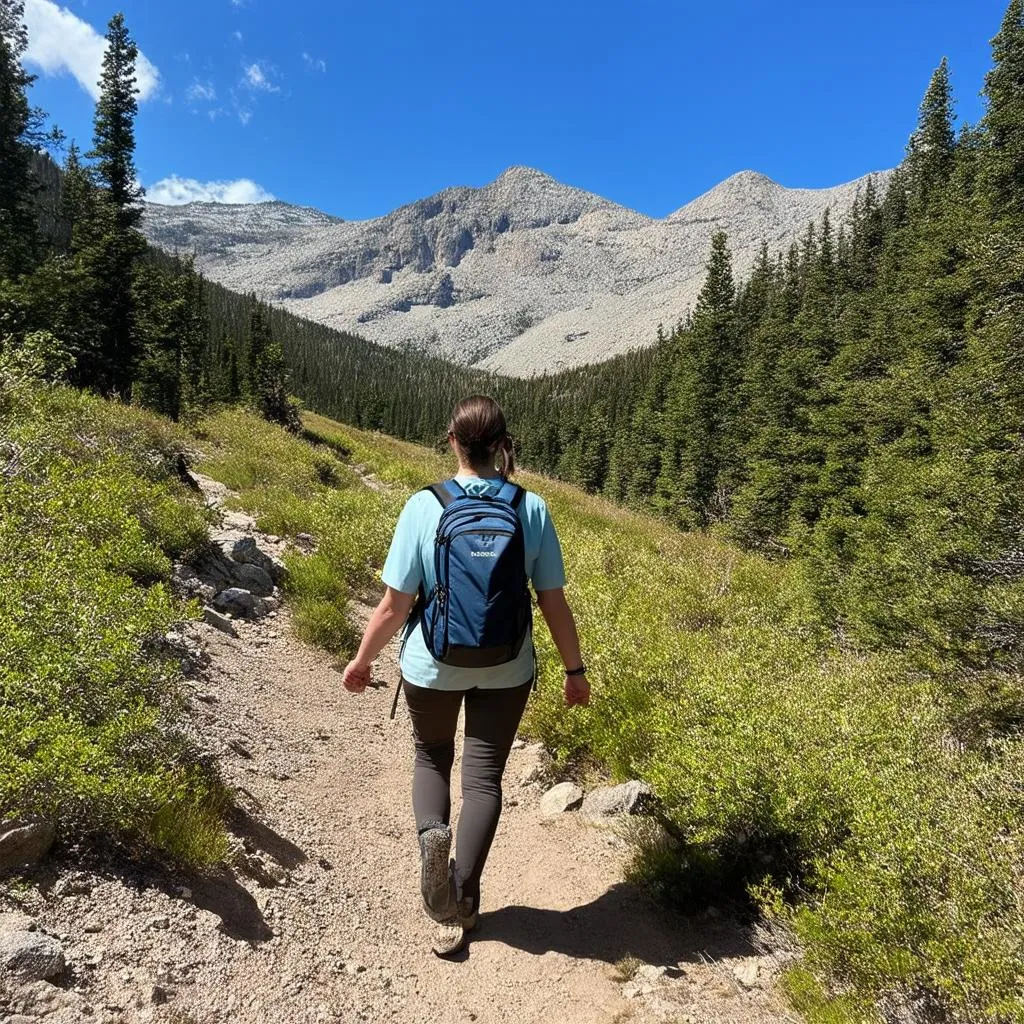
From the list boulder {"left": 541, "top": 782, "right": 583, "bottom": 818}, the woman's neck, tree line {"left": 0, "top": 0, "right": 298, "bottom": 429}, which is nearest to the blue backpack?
the woman's neck

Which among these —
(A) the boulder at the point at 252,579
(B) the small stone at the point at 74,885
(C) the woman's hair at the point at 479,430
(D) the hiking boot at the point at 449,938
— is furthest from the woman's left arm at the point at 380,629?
(A) the boulder at the point at 252,579

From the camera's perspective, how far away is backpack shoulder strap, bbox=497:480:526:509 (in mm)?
2857

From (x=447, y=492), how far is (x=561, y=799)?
10.2 ft

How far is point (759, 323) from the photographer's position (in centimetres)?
4847

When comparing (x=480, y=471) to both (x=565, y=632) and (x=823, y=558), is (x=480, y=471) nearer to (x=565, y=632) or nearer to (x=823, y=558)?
(x=565, y=632)

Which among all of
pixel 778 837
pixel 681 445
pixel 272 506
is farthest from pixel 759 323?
pixel 778 837

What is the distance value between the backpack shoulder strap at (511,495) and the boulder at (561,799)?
298cm

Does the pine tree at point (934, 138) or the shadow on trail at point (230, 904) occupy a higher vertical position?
the pine tree at point (934, 138)

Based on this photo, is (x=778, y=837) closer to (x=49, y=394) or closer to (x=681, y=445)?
(x=49, y=394)

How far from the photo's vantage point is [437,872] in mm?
3000

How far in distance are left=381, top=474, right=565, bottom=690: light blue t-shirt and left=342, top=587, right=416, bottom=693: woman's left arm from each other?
6cm

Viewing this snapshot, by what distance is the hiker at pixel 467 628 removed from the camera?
8.86 ft

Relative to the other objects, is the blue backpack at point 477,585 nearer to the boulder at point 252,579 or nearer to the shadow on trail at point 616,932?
the shadow on trail at point 616,932

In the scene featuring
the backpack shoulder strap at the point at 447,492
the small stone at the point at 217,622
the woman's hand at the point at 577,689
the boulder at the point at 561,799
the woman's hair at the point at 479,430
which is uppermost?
the woman's hair at the point at 479,430
